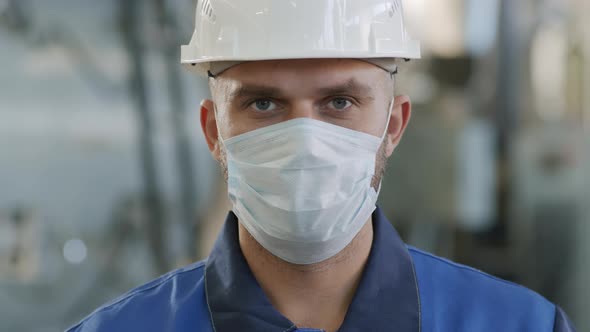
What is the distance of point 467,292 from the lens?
5.66ft

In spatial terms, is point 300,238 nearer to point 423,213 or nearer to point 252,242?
point 252,242

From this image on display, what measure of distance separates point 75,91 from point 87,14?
29 cm

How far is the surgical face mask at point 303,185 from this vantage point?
159 centimetres

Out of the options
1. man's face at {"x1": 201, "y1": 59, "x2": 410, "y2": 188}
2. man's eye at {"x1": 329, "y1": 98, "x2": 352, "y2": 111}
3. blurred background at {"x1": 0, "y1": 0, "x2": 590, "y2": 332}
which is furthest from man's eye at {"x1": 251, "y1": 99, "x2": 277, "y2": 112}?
blurred background at {"x1": 0, "y1": 0, "x2": 590, "y2": 332}

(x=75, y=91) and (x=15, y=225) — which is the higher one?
(x=75, y=91)

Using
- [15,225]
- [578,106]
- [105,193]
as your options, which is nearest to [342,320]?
[15,225]

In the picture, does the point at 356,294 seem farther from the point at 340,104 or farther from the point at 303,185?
the point at 340,104

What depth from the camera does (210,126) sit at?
71.3 inches

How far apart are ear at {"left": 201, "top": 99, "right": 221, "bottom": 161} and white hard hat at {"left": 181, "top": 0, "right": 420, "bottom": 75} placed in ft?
0.27

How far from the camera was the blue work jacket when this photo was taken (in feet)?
5.44

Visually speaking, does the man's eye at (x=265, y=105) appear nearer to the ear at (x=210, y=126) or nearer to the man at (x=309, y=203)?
the man at (x=309, y=203)

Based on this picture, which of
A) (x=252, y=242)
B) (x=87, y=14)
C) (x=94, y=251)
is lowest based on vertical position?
(x=94, y=251)

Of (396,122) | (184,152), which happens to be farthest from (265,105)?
(184,152)

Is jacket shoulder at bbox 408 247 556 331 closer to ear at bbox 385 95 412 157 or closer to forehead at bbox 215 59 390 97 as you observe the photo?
ear at bbox 385 95 412 157
